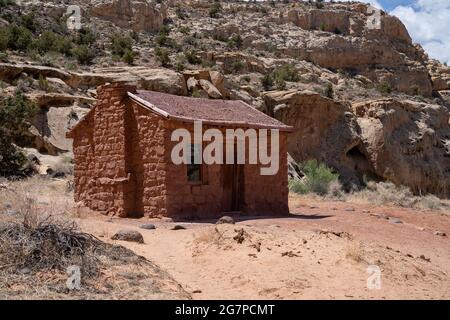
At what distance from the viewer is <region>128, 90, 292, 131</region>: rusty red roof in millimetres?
14086

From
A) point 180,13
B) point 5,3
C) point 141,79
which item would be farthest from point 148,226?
point 180,13

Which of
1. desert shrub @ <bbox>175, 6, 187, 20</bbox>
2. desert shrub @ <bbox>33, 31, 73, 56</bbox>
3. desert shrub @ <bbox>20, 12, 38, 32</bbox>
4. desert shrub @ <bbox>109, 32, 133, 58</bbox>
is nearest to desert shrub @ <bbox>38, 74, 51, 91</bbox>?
desert shrub @ <bbox>33, 31, 73, 56</bbox>

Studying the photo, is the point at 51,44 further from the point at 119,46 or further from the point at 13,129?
the point at 13,129

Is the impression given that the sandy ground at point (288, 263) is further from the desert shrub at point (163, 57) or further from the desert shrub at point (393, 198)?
the desert shrub at point (163, 57)

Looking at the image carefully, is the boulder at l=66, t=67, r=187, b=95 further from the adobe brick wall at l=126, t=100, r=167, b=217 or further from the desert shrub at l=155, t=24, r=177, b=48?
the adobe brick wall at l=126, t=100, r=167, b=217

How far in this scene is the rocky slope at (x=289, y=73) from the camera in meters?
28.6

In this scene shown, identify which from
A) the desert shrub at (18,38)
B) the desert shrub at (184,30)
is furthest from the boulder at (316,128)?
the desert shrub at (184,30)

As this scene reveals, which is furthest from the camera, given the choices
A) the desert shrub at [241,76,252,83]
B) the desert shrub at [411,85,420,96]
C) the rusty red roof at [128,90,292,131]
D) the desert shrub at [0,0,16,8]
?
the desert shrub at [411,85,420,96]

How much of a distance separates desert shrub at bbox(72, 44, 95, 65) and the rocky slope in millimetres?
784

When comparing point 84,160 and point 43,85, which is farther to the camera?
point 43,85

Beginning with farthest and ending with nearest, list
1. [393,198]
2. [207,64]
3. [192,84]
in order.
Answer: [207,64], [192,84], [393,198]

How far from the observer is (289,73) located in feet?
125

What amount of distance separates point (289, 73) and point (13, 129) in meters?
21.6
